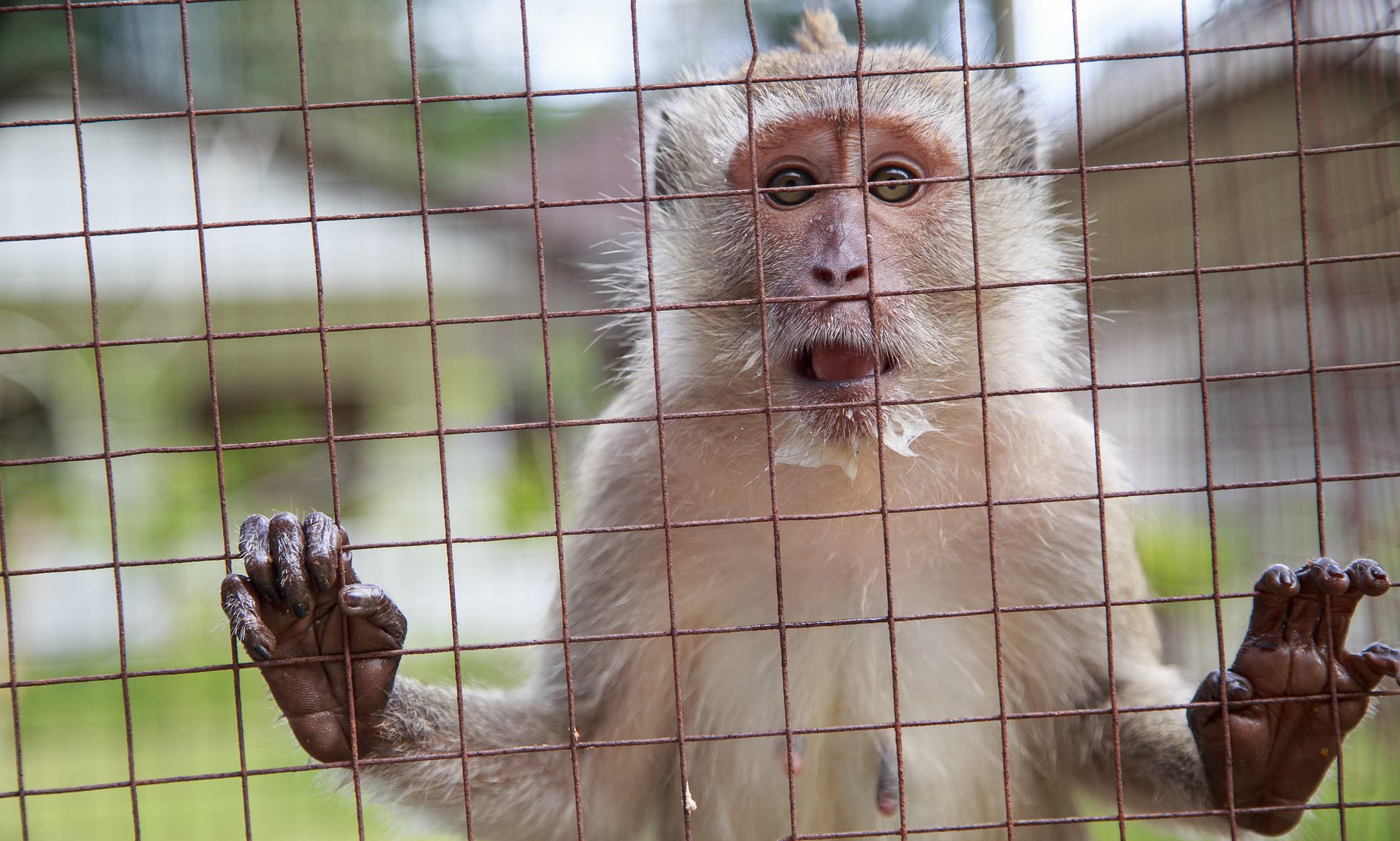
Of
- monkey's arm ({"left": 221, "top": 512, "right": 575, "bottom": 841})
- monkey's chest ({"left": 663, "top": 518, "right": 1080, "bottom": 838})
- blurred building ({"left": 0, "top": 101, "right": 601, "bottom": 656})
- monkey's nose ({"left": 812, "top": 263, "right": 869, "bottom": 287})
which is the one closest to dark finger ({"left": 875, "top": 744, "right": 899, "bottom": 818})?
monkey's chest ({"left": 663, "top": 518, "right": 1080, "bottom": 838})

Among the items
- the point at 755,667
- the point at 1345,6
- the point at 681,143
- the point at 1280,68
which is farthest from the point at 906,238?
the point at 1280,68

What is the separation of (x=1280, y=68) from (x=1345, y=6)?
95 cm

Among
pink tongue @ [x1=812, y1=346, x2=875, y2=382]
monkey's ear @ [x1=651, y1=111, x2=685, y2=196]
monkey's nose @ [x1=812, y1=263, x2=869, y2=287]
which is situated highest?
monkey's ear @ [x1=651, y1=111, x2=685, y2=196]

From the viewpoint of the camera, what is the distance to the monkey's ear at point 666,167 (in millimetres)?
3451

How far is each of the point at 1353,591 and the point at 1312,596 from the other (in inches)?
2.9

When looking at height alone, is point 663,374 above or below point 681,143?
below

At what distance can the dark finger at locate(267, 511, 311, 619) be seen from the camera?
223 cm

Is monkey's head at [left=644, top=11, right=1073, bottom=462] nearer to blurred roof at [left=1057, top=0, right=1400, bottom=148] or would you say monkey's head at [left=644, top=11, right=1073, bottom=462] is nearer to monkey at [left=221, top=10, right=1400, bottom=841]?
monkey at [left=221, top=10, right=1400, bottom=841]

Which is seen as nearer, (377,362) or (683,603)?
(683,603)

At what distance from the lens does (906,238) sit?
2.90 m

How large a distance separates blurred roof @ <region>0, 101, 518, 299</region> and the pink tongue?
5.19 m

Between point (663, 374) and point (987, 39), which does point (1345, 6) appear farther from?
point (663, 374)

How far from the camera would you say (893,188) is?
2965mm

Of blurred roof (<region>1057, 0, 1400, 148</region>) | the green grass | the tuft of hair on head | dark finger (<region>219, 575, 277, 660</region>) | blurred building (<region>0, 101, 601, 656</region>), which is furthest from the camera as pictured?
blurred building (<region>0, 101, 601, 656</region>)
